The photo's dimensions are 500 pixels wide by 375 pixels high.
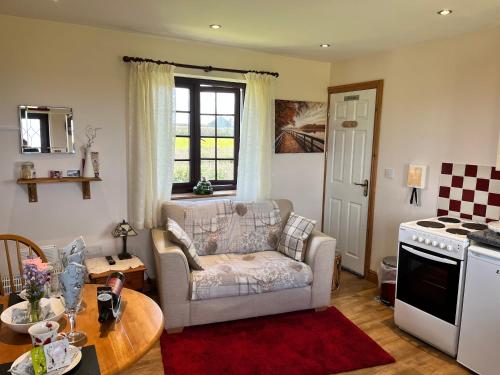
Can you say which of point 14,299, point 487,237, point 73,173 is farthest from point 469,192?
point 73,173

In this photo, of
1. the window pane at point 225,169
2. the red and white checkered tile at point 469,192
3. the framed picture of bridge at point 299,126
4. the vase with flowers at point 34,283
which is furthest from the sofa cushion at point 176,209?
the red and white checkered tile at point 469,192

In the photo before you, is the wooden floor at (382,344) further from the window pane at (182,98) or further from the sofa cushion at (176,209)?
the window pane at (182,98)

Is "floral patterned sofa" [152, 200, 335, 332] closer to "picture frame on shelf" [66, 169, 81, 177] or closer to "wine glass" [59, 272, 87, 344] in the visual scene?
"picture frame on shelf" [66, 169, 81, 177]

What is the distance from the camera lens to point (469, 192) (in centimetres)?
306

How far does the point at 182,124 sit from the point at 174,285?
5.74 feet

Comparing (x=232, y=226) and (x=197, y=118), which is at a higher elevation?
(x=197, y=118)

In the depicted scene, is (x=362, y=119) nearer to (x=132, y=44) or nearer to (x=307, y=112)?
(x=307, y=112)

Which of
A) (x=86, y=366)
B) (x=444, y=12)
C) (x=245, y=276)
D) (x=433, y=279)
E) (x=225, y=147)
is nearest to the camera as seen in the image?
(x=86, y=366)

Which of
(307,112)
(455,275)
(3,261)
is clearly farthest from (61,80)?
(455,275)

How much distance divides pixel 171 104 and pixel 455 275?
2.74m

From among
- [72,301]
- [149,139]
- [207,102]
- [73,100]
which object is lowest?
[72,301]

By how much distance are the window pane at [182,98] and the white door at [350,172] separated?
5.62 feet

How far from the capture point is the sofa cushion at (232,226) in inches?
135

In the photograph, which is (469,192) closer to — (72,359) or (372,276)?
(372,276)
